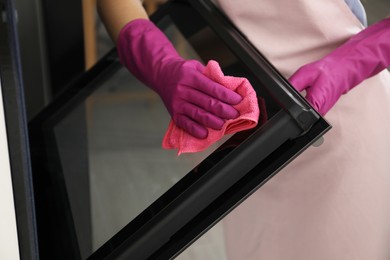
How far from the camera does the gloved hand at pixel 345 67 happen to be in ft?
3.42

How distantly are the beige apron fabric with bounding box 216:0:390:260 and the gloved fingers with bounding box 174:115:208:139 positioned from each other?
1.01 feet

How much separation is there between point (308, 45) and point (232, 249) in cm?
47

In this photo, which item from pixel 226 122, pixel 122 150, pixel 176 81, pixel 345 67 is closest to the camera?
pixel 226 122

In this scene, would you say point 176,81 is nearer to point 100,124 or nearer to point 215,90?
point 215,90

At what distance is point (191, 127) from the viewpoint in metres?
0.88

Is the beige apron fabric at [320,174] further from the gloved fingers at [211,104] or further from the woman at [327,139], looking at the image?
the gloved fingers at [211,104]

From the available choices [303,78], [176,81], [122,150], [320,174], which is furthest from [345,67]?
[122,150]

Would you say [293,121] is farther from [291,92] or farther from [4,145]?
[4,145]

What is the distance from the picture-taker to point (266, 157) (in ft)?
2.59

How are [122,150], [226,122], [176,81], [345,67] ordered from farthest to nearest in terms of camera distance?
[122,150]
[345,67]
[176,81]
[226,122]

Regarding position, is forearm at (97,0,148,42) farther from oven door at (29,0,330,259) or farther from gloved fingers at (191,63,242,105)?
gloved fingers at (191,63,242,105)

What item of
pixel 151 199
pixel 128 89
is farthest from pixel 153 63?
pixel 151 199

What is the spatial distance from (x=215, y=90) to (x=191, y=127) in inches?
2.8

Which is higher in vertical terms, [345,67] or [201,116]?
[201,116]
